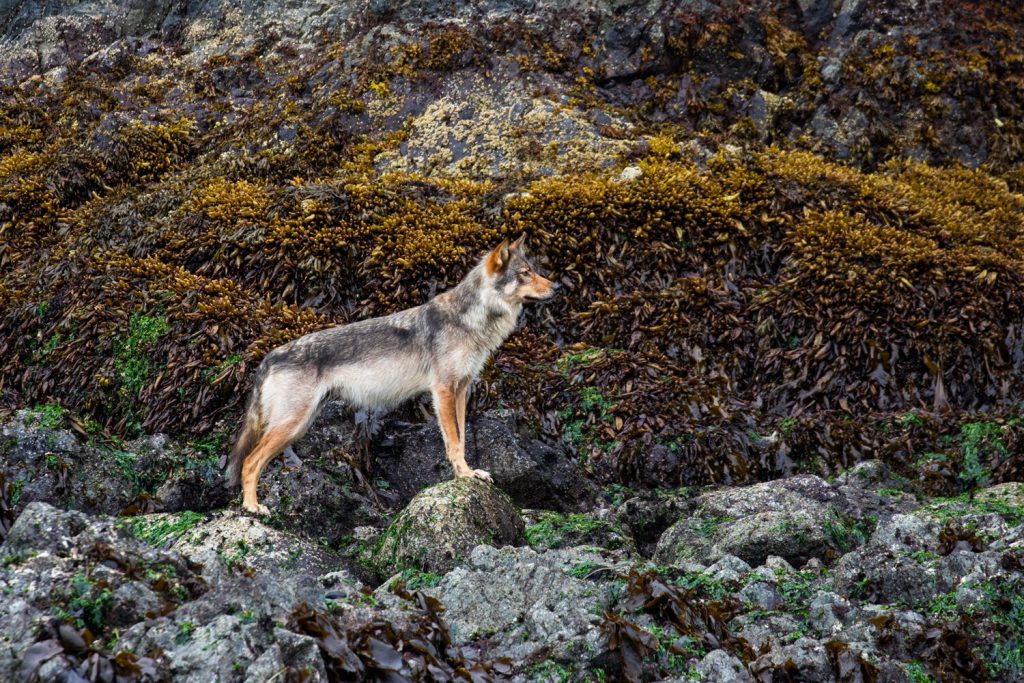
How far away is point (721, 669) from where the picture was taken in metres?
4.65

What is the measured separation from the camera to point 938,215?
11555 millimetres

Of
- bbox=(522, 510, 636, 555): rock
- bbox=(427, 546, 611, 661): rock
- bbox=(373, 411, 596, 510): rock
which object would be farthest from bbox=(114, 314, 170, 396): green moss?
bbox=(427, 546, 611, 661): rock

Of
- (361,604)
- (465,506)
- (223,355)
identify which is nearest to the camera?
(361,604)

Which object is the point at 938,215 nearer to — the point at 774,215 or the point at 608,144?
the point at 774,215

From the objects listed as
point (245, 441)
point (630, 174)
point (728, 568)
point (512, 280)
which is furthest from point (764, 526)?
point (630, 174)

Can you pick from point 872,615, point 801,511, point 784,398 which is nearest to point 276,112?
point 784,398

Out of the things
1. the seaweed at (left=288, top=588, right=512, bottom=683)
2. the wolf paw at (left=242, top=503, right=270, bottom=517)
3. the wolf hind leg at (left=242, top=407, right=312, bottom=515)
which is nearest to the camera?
the seaweed at (left=288, top=588, right=512, bottom=683)

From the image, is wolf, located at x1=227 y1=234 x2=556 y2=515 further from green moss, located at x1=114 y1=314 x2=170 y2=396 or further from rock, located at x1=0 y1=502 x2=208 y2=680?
green moss, located at x1=114 y1=314 x2=170 y2=396

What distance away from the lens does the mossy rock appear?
6.13m

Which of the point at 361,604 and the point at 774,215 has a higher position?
the point at 361,604

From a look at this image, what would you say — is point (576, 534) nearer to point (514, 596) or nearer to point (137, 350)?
point (514, 596)

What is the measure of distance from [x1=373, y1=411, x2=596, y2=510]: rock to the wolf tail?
1390 mm

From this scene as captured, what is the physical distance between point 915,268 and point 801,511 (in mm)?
4943

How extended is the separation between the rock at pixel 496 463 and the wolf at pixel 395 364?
1.01ft
